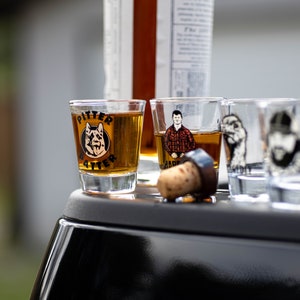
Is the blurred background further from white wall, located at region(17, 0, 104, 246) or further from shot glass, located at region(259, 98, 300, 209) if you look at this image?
shot glass, located at region(259, 98, 300, 209)

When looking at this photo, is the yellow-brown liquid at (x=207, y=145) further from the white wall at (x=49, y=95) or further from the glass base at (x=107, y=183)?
the white wall at (x=49, y=95)

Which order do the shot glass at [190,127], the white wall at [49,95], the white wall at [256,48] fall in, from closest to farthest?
the shot glass at [190,127] → the white wall at [256,48] → the white wall at [49,95]

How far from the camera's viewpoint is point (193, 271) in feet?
1.78

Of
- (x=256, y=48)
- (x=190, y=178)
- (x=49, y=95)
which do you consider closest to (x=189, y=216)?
(x=190, y=178)

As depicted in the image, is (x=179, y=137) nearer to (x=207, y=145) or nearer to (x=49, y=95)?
(x=207, y=145)

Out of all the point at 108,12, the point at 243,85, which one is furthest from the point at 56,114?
the point at 108,12

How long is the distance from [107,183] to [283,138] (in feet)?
0.57

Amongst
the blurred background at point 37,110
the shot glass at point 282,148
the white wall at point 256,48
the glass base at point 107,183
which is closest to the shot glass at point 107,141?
the glass base at point 107,183

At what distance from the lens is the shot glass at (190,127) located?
0.63 metres

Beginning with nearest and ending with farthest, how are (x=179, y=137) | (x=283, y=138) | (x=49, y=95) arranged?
(x=283, y=138) → (x=179, y=137) → (x=49, y=95)

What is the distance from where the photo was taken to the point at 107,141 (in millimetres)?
620

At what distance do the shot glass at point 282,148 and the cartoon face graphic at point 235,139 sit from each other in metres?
0.05

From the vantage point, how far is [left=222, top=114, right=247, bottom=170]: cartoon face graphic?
0.59 metres

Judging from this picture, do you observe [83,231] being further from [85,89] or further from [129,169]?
[85,89]
